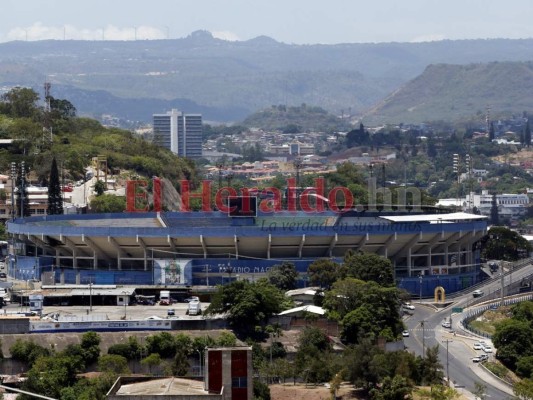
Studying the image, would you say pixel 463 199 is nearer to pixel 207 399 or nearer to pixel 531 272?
pixel 531 272

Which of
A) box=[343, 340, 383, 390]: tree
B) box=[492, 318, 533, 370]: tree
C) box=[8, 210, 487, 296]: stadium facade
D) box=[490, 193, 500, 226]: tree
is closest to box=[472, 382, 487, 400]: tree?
box=[343, 340, 383, 390]: tree

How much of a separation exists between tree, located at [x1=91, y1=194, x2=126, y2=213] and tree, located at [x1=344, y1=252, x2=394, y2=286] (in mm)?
30789

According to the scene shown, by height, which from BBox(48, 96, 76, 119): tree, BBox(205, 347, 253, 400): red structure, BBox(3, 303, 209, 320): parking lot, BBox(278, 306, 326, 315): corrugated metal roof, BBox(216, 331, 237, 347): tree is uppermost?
BBox(48, 96, 76, 119): tree

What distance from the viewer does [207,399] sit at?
143 ft

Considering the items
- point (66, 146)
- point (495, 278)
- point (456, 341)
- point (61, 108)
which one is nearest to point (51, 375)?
point (456, 341)

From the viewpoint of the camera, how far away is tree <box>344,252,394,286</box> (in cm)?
7588

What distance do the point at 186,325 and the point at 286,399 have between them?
400 inches

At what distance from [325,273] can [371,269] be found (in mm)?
2435

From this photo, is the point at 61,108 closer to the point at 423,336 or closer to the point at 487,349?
the point at 423,336

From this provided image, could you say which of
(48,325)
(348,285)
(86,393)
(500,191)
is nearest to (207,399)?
(86,393)

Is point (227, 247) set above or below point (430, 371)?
above

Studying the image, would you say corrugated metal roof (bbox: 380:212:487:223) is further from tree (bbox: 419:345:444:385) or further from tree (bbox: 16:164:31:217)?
tree (bbox: 419:345:444:385)

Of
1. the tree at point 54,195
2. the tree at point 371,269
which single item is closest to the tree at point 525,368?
the tree at point 371,269

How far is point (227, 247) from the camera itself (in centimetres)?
8300
